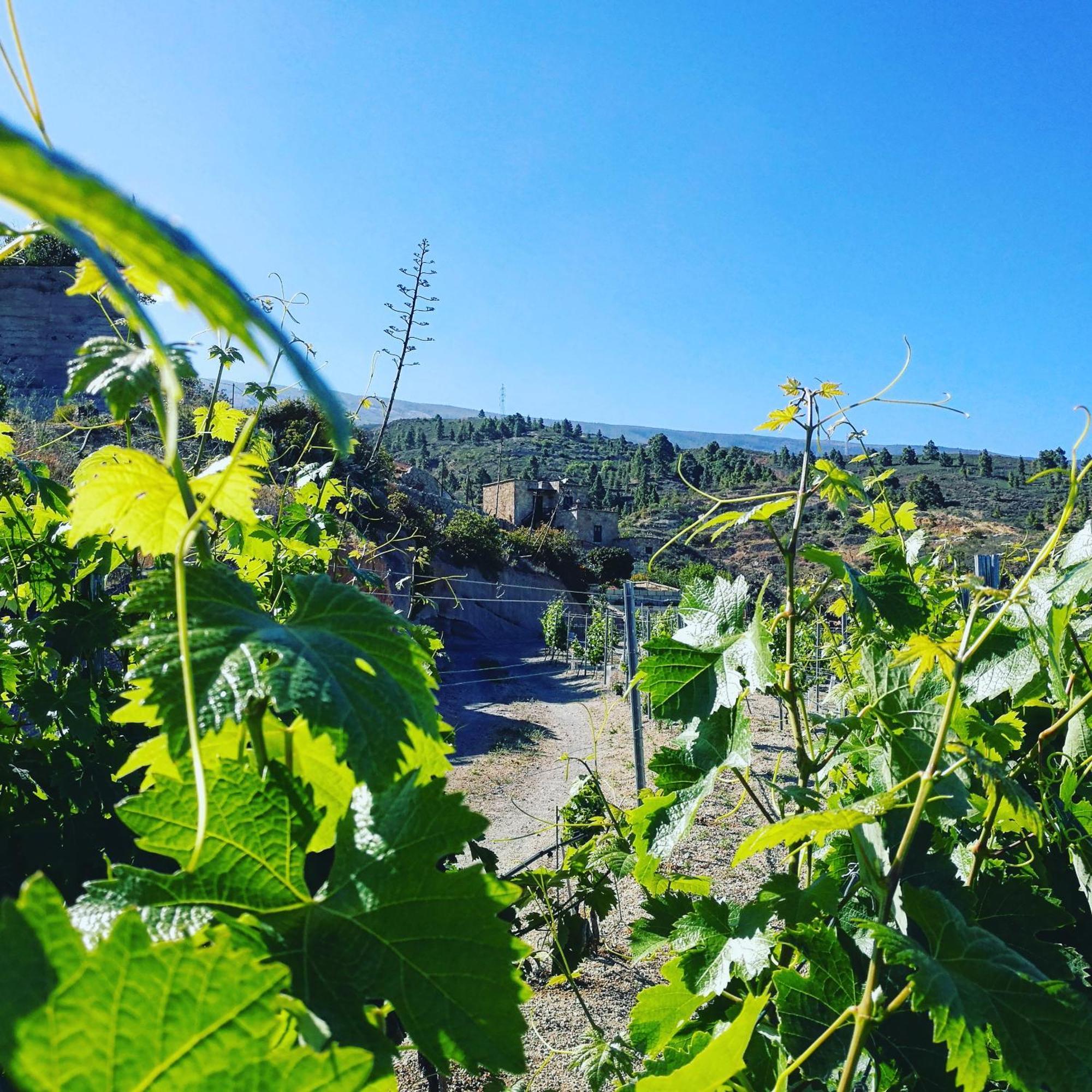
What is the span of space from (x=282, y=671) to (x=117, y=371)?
0.23 meters

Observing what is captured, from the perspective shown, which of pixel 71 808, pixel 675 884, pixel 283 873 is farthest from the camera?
pixel 71 808

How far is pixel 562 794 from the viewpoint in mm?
9805

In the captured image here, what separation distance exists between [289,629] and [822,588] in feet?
3.11

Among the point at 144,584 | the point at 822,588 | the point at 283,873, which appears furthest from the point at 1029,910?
the point at 144,584

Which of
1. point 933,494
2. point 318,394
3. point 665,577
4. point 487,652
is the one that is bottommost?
point 487,652

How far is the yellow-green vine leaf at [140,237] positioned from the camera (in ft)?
0.75

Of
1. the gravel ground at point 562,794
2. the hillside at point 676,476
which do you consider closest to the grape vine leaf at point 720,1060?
the gravel ground at point 562,794

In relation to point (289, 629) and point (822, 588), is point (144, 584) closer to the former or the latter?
point (289, 629)

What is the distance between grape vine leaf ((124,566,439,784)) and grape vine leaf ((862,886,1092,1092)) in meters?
0.51

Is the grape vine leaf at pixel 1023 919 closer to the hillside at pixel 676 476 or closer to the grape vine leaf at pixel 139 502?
the grape vine leaf at pixel 139 502

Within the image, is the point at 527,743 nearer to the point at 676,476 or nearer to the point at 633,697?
the point at 633,697

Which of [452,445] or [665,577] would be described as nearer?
[665,577]

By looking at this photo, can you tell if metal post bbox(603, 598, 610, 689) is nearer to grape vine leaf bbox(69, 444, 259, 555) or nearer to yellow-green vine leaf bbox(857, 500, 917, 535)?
yellow-green vine leaf bbox(857, 500, 917, 535)

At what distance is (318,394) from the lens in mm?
307
